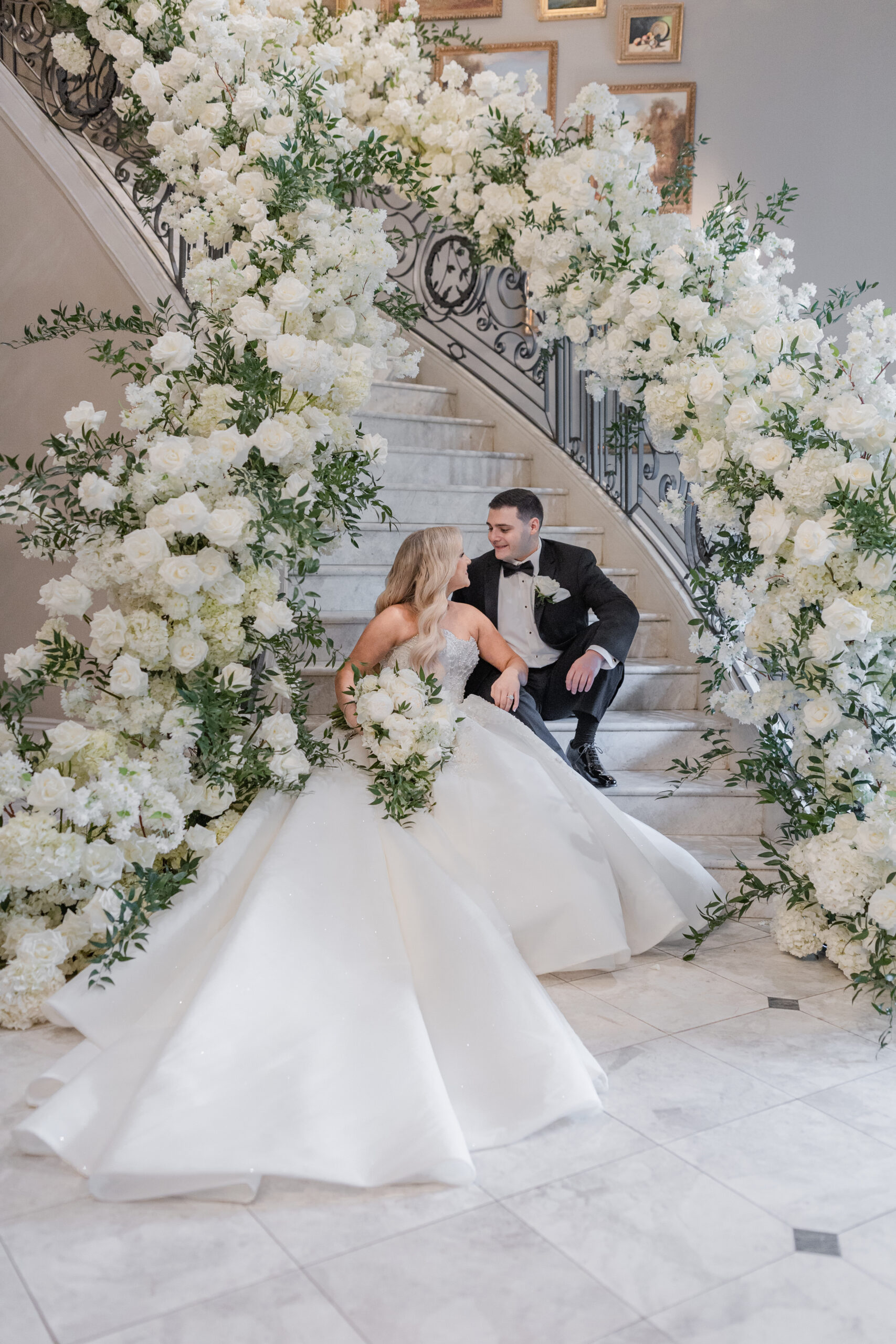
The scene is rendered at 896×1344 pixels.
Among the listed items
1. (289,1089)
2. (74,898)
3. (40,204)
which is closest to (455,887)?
(289,1089)

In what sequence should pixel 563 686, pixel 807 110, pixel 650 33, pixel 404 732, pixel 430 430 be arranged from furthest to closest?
1. pixel 650 33
2. pixel 807 110
3. pixel 430 430
4. pixel 563 686
5. pixel 404 732

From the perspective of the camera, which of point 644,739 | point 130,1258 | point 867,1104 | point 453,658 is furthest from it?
point 644,739

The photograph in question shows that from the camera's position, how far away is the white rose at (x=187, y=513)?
2.98 meters

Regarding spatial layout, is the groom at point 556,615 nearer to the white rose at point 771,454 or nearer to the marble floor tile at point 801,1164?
the white rose at point 771,454

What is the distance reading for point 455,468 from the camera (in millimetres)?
5883

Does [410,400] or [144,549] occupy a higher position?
[410,400]

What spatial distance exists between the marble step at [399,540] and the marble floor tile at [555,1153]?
9.40 feet

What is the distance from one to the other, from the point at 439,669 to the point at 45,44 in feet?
13.2

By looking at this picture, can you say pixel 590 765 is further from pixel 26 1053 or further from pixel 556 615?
pixel 26 1053

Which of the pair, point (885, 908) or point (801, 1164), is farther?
point (885, 908)

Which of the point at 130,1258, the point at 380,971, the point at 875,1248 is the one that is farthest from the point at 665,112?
the point at 130,1258

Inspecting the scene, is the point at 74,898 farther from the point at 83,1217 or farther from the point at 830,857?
the point at 830,857

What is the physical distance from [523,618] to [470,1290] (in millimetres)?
3012

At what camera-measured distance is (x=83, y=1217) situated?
2.17m
